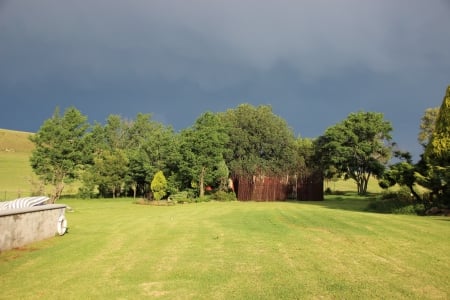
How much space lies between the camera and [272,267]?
673 cm

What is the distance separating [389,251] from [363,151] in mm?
37009

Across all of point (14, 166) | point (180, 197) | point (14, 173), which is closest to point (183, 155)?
point (180, 197)

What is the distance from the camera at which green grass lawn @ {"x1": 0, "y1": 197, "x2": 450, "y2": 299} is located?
17.8 ft

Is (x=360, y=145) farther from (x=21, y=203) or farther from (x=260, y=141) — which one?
(x=21, y=203)

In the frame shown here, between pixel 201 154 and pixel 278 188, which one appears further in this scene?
pixel 278 188

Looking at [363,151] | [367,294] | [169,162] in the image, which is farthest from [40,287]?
[363,151]

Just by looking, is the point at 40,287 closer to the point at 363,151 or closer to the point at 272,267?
the point at 272,267

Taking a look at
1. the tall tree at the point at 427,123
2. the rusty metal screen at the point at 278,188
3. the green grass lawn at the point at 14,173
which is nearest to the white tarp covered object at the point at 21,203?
the rusty metal screen at the point at 278,188

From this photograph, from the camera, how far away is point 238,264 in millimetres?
7039

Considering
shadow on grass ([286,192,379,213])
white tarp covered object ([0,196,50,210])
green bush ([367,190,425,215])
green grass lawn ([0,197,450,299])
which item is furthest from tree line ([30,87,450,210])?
green grass lawn ([0,197,450,299])

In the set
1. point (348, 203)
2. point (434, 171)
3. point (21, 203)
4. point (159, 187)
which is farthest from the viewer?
point (159, 187)

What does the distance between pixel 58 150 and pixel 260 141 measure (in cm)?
2255

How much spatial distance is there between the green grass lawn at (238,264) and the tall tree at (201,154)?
22.1 m

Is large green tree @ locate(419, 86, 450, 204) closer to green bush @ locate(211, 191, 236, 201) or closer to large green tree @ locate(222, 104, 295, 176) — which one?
green bush @ locate(211, 191, 236, 201)
